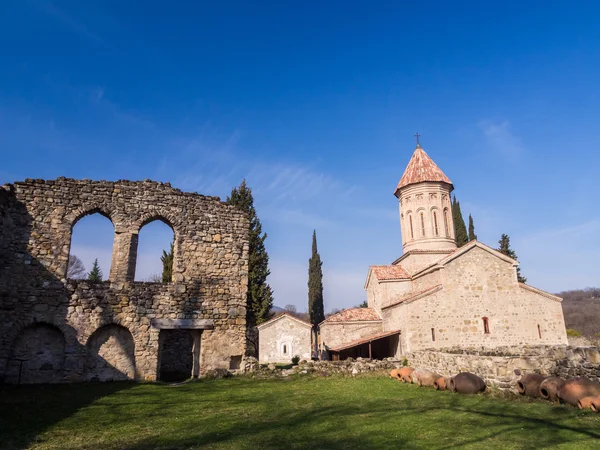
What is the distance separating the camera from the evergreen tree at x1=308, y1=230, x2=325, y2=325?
1521 inches

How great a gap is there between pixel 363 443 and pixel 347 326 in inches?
633

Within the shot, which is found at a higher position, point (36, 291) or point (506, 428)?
point (36, 291)

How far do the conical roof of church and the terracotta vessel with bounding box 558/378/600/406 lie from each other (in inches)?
669

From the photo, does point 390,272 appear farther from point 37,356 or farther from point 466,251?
point 37,356

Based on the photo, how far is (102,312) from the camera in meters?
11.8

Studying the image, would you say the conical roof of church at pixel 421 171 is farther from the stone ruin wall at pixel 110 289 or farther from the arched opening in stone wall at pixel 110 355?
the arched opening in stone wall at pixel 110 355

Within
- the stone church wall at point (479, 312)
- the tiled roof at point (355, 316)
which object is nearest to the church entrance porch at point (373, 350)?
the tiled roof at point (355, 316)

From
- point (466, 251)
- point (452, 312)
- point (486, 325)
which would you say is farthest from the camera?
point (466, 251)

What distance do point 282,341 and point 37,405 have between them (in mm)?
18915

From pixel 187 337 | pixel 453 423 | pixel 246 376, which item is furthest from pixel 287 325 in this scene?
pixel 453 423

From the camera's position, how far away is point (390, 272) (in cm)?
2261

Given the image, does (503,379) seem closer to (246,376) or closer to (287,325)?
(246,376)

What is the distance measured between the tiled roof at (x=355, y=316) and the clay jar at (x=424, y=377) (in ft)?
29.8

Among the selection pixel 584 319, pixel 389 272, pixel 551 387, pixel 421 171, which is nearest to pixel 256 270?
pixel 389 272
